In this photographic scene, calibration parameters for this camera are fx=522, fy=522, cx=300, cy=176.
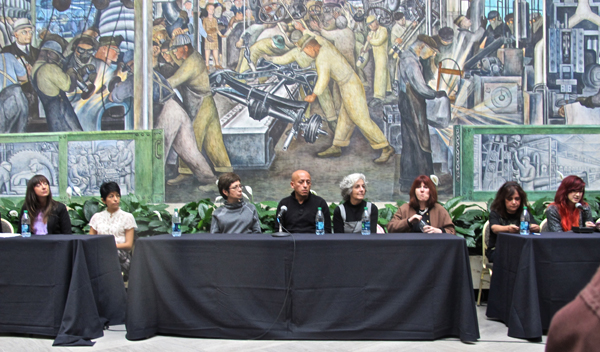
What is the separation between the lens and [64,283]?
3.36 metres

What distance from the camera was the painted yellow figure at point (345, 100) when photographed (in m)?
7.21

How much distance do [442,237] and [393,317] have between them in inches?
23.6

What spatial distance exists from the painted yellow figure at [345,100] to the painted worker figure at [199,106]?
1358 millimetres

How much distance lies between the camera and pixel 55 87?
759 centimetres

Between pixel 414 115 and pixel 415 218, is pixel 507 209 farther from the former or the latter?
pixel 414 115

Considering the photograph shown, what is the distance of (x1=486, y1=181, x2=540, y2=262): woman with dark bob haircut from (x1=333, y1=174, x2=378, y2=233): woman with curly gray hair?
3.00 ft

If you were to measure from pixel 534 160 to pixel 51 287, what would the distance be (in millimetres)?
6086

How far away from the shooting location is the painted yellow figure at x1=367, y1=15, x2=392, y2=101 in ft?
23.6

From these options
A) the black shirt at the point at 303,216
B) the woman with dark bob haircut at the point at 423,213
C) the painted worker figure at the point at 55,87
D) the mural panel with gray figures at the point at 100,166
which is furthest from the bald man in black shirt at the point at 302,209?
the painted worker figure at the point at 55,87

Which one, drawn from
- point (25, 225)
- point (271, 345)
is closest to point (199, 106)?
point (25, 225)

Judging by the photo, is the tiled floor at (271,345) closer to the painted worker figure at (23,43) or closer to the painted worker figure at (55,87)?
the painted worker figure at (55,87)

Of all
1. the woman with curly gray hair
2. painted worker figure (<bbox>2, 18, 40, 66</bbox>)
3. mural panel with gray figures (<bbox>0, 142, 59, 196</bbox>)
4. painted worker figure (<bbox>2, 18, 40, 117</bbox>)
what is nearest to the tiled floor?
the woman with curly gray hair

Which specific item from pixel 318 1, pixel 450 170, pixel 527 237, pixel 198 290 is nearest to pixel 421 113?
pixel 450 170

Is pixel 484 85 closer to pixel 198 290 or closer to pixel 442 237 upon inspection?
pixel 442 237
